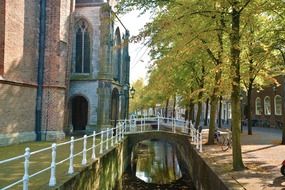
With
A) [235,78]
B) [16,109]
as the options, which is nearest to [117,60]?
[16,109]

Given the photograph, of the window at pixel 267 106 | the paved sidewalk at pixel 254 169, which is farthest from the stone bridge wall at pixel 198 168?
the window at pixel 267 106

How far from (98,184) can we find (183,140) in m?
12.0

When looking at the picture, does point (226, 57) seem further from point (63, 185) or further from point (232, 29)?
point (63, 185)

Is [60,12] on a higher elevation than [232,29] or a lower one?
higher

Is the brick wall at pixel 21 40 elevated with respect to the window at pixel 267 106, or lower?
elevated

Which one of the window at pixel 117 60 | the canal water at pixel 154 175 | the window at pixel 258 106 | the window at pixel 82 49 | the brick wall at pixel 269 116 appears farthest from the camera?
the window at pixel 258 106

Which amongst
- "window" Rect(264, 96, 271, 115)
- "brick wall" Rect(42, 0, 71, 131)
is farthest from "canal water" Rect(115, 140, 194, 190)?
"window" Rect(264, 96, 271, 115)

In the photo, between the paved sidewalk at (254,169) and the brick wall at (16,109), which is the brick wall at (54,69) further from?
the paved sidewalk at (254,169)

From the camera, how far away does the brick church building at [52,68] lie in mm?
16609

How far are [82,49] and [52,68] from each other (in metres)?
7.62

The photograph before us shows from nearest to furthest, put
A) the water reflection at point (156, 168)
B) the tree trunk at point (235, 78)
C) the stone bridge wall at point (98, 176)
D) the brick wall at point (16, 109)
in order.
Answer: the stone bridge wall at point (98, 176)
the tree trunk at point (235, 78)
the brick wall at point (16, 109)
the water reflection at point (156, 168)

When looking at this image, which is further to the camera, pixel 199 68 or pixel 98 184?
pixel 199 68

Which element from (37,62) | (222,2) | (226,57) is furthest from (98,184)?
(37,62)

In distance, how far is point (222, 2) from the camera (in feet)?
34.6
